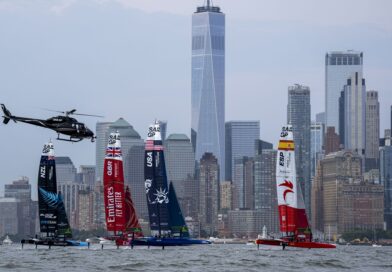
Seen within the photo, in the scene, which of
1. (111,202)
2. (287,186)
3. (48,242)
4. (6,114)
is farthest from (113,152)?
(6,114)

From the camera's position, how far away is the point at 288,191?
523 ft

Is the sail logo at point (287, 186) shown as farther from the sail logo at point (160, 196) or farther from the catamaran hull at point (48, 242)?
the catamaran hull at point (48, 242)

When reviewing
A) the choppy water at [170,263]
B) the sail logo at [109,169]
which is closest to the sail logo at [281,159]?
the choppy water at [170,263]

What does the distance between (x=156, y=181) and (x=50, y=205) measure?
12878mm

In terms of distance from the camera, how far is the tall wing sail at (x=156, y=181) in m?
167

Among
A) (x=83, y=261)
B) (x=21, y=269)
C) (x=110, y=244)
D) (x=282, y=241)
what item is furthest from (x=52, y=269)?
(x=110, y=244)

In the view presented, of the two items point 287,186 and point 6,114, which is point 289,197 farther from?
point 6,114

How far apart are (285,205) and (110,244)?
73.5 feet

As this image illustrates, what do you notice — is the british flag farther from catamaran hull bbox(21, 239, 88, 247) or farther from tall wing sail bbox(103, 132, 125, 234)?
catamaran hull bbox(21, 239, 88, 247)

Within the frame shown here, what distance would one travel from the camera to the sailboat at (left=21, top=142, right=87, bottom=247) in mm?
168000

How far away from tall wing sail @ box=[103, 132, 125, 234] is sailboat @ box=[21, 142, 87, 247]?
4.91 meters

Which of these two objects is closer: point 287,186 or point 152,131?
point 287,186

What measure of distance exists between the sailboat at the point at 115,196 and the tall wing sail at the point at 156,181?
3266 millimetres

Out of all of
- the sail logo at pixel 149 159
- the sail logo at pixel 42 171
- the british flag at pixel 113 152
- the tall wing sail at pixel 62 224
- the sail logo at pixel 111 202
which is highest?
the british flag at pixel 113 152
